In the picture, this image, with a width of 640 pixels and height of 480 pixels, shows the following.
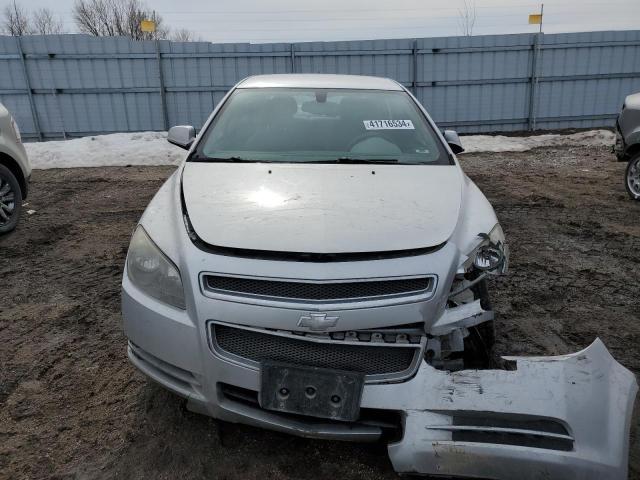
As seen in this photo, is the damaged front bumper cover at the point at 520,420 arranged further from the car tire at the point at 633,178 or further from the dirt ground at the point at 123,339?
the car tire at the point at 633,178

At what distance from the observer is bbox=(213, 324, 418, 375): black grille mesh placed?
6.39 feet

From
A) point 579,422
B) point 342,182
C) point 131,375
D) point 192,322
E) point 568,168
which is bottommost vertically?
point 568,168

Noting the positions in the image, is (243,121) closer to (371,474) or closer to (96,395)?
(96,395)

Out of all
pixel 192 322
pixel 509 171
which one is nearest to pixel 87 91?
pixel 509 171

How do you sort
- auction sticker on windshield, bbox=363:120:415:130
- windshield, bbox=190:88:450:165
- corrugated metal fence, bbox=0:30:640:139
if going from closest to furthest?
windshield, bbox=190:88:450:165
auction sticker on windshield, bbox=363:120:415:130
corrugated metal fence, bbox=0:30:640:139

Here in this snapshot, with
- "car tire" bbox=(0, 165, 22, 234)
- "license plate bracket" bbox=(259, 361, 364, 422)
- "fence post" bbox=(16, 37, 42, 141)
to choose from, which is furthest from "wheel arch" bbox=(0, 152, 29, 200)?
"fence post" bbox=(16, 37, 42, 141)

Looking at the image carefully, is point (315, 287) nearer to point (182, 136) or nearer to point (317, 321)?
point (317, 321)

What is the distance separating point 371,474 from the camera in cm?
212

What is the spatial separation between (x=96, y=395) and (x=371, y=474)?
1.49m

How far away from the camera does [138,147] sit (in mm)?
11375

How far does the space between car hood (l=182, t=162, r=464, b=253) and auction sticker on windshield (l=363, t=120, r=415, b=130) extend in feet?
1.85

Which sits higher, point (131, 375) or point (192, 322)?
point (192, 322)

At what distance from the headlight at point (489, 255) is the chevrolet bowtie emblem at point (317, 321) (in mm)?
660

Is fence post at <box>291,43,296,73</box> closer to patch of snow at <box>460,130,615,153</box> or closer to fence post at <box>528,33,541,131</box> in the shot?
patch of snow at <box>460,130,615,153</box>
